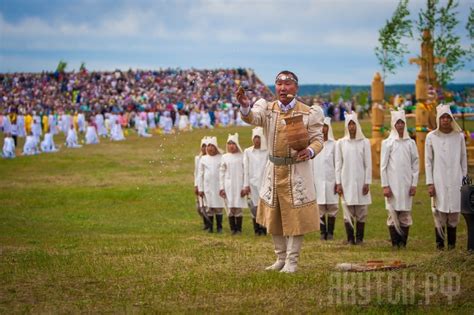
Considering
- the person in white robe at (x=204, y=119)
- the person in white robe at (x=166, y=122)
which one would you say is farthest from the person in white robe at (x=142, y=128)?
the person in white robe at (x=204, y=119)

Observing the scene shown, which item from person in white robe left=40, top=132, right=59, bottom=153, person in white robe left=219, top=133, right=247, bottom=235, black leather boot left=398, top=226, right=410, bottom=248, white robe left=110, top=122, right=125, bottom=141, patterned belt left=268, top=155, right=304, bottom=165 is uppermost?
white robe left=110, top=122, right=125, bottom=141

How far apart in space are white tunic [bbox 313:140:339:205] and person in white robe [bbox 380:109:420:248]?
77.8 inches

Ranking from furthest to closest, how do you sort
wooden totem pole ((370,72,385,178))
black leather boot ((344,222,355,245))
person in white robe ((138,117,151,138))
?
person in white robe ((138,117,151,138)), wooden totem pole ((370,72,385,178)), black leather boot ((344,222,355,245))

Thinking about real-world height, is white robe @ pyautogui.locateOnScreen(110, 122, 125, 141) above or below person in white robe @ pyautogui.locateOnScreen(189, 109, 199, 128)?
below

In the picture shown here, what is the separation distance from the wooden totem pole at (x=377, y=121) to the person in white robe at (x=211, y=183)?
1092 centimetres

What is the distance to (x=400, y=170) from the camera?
49.2 feet

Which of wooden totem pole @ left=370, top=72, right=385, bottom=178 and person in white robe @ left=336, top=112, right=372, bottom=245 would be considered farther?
wooden totem pole @ left=370, top=72, right=385, bottom=178

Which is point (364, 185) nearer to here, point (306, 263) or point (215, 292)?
point (306, 263)

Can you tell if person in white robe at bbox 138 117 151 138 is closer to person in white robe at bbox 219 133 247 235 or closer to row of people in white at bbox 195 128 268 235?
row of people in white at bbox 195 128 268 235

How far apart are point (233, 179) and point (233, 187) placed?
166 millimetres

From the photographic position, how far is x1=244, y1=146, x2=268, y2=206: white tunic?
17.8 metres

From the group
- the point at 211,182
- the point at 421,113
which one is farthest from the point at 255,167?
the point at 421,113

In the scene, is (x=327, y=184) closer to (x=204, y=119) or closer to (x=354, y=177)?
(x=354, y=177)

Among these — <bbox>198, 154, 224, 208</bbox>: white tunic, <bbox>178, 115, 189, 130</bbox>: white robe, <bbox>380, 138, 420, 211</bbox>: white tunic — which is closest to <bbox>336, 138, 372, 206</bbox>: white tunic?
<bbox>380, 138, 420, 211</bbox>: white tunic
